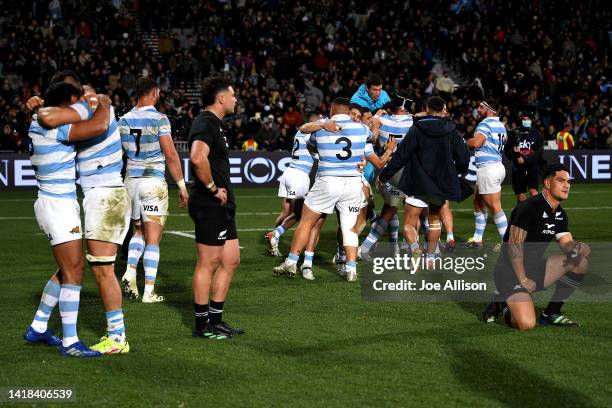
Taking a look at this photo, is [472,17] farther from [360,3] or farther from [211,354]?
[211,354]

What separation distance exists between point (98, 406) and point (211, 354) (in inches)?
62.7

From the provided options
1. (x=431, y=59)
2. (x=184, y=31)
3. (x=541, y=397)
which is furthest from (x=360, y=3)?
(x=541, y=397)

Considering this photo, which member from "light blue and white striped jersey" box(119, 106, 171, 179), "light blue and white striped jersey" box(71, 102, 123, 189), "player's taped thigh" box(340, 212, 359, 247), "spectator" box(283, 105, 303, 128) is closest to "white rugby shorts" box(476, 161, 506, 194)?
"player's taped thigh" box(340, 212, 359, 247)

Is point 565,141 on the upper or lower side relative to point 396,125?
lower

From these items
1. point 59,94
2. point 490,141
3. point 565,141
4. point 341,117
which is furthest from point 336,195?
point 565,141

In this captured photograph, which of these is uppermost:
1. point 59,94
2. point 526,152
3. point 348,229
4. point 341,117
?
point 59,94

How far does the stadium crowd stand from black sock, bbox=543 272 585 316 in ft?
64.4

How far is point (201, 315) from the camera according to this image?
8.40 m

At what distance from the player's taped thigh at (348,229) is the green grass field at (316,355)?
530 mm

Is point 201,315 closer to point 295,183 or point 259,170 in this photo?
point 295,183

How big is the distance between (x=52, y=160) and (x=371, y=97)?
23.4 feet

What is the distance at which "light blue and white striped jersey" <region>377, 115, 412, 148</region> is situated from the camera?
1333cm

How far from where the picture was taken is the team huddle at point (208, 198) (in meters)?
7.59

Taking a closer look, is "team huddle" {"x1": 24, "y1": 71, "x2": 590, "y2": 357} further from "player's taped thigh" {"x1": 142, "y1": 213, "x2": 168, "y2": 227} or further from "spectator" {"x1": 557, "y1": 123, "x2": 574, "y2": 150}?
"spectator" {"x1": 557, "y1": 123, "x2": 574, "y2": 150}
